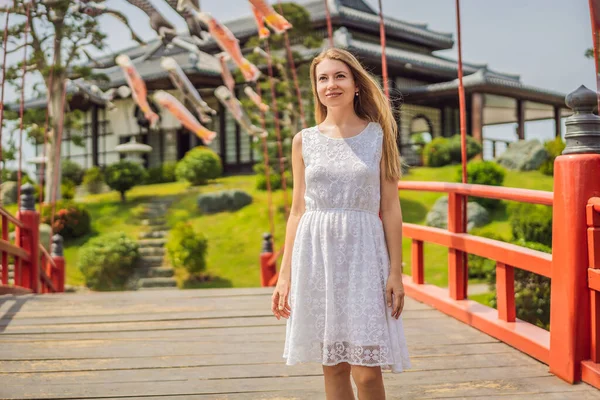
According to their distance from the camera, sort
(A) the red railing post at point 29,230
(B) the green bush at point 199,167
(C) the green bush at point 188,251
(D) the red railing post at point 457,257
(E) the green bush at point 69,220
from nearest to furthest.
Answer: (D) the red railing post at point 457,257
(A) the red railing post at point 29,230
(C) the green bush at point 188,251
(E) the green bush at point 69,220
(B) the green bush at point 199,167

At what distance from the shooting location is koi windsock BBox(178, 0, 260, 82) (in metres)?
14.7

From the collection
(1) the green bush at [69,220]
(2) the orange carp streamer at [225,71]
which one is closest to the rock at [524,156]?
(2) the orange carp streamer at [225,71]

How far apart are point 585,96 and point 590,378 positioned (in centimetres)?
104

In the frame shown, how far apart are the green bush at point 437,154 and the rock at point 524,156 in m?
1.32

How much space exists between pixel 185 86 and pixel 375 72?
6.20m

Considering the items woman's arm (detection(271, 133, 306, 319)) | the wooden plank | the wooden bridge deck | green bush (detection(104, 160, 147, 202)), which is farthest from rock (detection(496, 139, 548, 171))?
woman's arm (detection(271, 133, 306, 319))

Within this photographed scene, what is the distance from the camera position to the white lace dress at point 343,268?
1967 mm

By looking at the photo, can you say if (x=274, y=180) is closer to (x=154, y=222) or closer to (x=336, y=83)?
(x=154, y=222)

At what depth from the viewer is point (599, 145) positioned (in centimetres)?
253

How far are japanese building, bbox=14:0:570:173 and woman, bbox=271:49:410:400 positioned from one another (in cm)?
1662

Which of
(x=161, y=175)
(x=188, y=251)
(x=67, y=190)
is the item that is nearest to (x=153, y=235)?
(x=188, y=251)

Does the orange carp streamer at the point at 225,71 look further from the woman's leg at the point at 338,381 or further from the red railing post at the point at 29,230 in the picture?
the woman's leg at the point at 338,381

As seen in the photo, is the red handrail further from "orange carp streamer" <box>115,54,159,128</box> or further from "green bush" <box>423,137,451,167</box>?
"orange carp streamer" <box>115,54,159,128</box>

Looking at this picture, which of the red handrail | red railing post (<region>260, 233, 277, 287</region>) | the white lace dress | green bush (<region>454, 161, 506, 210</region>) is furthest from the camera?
green bush (<region>454, 161, 506, 210</region>)
